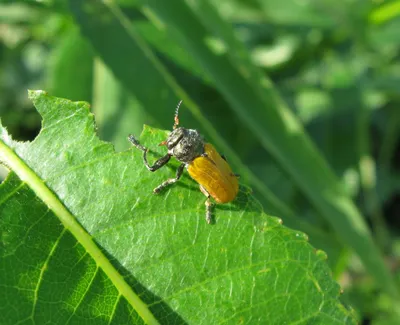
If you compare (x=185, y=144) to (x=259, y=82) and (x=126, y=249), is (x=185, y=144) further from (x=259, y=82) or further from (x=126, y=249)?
(x=259, y=82)

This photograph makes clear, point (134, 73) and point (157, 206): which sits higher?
point (134, 73)

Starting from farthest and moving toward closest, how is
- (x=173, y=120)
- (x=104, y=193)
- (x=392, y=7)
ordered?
(x=392, y=7)
(x=173, y=120)
(x=104, y=193)

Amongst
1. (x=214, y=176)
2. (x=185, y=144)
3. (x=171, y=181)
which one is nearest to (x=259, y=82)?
(x=185, y=144)

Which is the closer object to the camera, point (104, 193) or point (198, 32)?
point (104, 193)

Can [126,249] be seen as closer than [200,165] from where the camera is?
Yes

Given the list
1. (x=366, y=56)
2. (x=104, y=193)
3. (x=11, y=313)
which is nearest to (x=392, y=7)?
(x=366, y=56)

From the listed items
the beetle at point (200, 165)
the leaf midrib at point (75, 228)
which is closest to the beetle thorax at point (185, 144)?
the beetle at point (200, 165)

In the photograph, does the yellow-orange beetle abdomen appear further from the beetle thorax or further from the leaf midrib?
the leaf midrib

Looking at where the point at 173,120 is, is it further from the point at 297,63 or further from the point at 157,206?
the point at 297,63
